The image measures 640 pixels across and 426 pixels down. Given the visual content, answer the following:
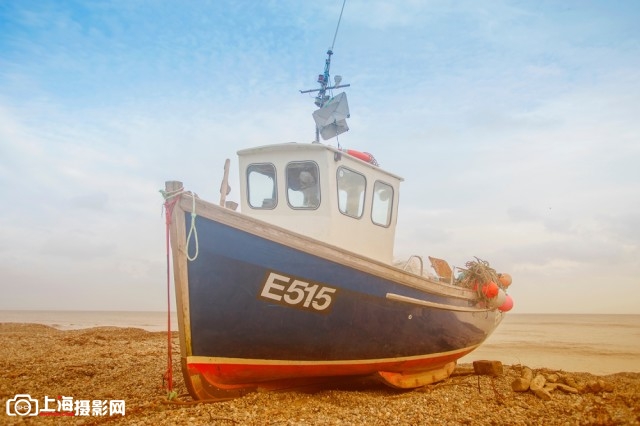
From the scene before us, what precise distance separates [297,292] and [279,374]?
1138mm

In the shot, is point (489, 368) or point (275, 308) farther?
point (489, 368)

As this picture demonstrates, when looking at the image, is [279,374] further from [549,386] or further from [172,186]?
[549,386]

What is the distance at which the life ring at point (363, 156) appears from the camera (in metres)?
6.72

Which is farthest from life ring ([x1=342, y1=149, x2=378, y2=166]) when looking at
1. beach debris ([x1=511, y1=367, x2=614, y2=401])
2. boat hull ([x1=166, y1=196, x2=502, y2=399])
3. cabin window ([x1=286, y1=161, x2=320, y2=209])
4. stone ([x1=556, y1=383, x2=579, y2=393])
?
stone ([x1=556, y1=383, x2=579, y2=393])

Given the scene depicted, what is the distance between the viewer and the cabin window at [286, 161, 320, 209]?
6355 millimetres

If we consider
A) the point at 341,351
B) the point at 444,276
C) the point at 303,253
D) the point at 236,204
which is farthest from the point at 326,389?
the point at 444,276

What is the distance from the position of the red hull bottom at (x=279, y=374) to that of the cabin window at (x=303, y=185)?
2.28 m

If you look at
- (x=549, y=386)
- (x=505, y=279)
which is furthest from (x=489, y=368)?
(x=505, y=279)

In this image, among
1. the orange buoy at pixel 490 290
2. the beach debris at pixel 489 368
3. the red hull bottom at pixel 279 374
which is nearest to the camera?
the red hull bottom at pixel 279 374

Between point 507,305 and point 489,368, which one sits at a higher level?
point 507,305

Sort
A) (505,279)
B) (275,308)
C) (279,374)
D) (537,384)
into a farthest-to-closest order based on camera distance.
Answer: (505,279), (537,384), (279,374), (275,308)

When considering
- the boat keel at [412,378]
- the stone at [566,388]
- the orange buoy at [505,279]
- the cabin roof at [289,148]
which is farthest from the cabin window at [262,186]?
the orange buoy at [505,279]

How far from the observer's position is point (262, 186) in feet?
22.0

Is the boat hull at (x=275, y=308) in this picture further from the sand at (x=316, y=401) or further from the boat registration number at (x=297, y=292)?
the sand at (x=316, y=401)
